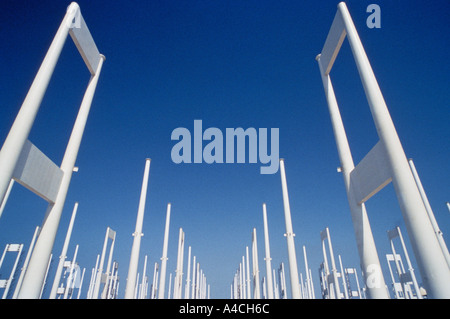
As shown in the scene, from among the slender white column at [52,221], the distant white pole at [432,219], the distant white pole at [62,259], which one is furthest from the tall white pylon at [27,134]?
the distant white pole at [432,219]

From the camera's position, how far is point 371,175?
7219mm

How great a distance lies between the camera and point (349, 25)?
7.97m

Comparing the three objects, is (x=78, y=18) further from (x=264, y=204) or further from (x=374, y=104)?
(x=264, y=204)

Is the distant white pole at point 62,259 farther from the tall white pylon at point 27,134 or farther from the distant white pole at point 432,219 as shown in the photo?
the distant white pole at point 432,219

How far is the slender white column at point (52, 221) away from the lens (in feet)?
22.5

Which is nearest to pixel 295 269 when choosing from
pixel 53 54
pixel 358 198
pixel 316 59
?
pixel 358 198

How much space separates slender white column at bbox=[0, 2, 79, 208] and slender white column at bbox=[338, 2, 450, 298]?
8.30m

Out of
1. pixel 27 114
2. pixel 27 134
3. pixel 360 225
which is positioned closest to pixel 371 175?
pixel 360 225

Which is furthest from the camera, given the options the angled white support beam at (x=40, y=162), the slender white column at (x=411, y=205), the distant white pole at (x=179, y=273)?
the distant white pole at (x=179, y=273)

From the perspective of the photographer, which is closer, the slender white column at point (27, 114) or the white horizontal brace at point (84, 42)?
the slender white column at point (27, 114)

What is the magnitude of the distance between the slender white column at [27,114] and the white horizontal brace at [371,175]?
8.32 m

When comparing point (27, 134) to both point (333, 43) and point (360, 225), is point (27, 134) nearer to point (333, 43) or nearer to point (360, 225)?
point (360, 225)

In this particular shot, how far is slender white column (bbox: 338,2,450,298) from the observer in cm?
476
